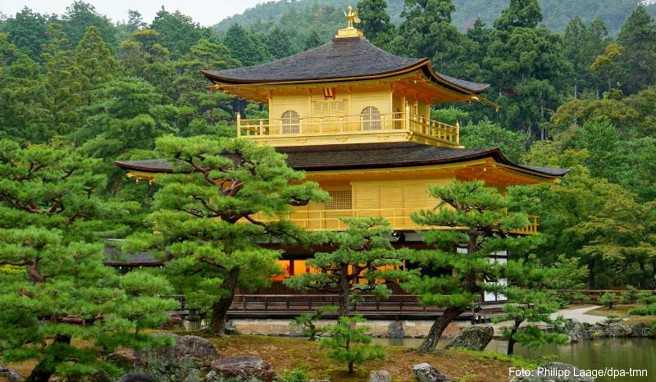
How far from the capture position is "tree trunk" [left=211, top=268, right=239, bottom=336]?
80.0ft

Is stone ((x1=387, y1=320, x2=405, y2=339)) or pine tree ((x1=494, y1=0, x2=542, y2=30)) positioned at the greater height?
pine tree ((x1=494, y1=0, x2=542, y2=30))

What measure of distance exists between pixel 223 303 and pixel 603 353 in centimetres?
1051

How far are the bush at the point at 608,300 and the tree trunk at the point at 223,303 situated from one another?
61.2 feet

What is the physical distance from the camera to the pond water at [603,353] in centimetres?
2502

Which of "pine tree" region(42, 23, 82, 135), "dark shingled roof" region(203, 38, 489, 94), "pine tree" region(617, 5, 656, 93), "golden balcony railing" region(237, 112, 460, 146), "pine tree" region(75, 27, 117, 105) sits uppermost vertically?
"pine tree" region(617, 5, 656, 93)

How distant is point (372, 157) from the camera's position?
111 ft

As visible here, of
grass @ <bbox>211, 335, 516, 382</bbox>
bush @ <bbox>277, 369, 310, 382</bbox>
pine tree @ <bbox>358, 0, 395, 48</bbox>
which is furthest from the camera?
pine tree @ <bbox>358, 0, 395, 48</bbox>

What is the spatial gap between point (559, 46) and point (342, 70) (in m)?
43.9

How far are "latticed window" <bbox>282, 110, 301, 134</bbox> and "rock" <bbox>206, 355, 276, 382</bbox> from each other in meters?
16.7

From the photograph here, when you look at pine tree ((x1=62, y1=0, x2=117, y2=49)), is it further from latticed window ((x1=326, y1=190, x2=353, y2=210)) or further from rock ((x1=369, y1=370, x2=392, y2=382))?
rock ((x1=369, y1=370, x2=392, y2=382))

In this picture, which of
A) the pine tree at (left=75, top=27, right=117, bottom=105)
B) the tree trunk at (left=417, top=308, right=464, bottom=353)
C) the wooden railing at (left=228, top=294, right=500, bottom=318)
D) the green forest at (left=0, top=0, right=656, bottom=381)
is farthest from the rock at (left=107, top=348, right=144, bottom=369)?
the pine tree at (left=75, top=27, right=117, bottom=105)

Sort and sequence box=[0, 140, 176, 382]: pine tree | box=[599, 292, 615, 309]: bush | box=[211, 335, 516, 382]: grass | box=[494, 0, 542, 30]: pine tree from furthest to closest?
box=[494, 0, 542, 30]: pine tree, box=[599, 292, 615, 309]: bush, box=[211, 335, 516, 382]: grass, box=[0, 140, 176, 382]: pine tree

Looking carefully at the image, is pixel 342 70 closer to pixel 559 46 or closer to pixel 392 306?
pixel 392 306

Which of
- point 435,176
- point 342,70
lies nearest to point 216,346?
point 435,176
